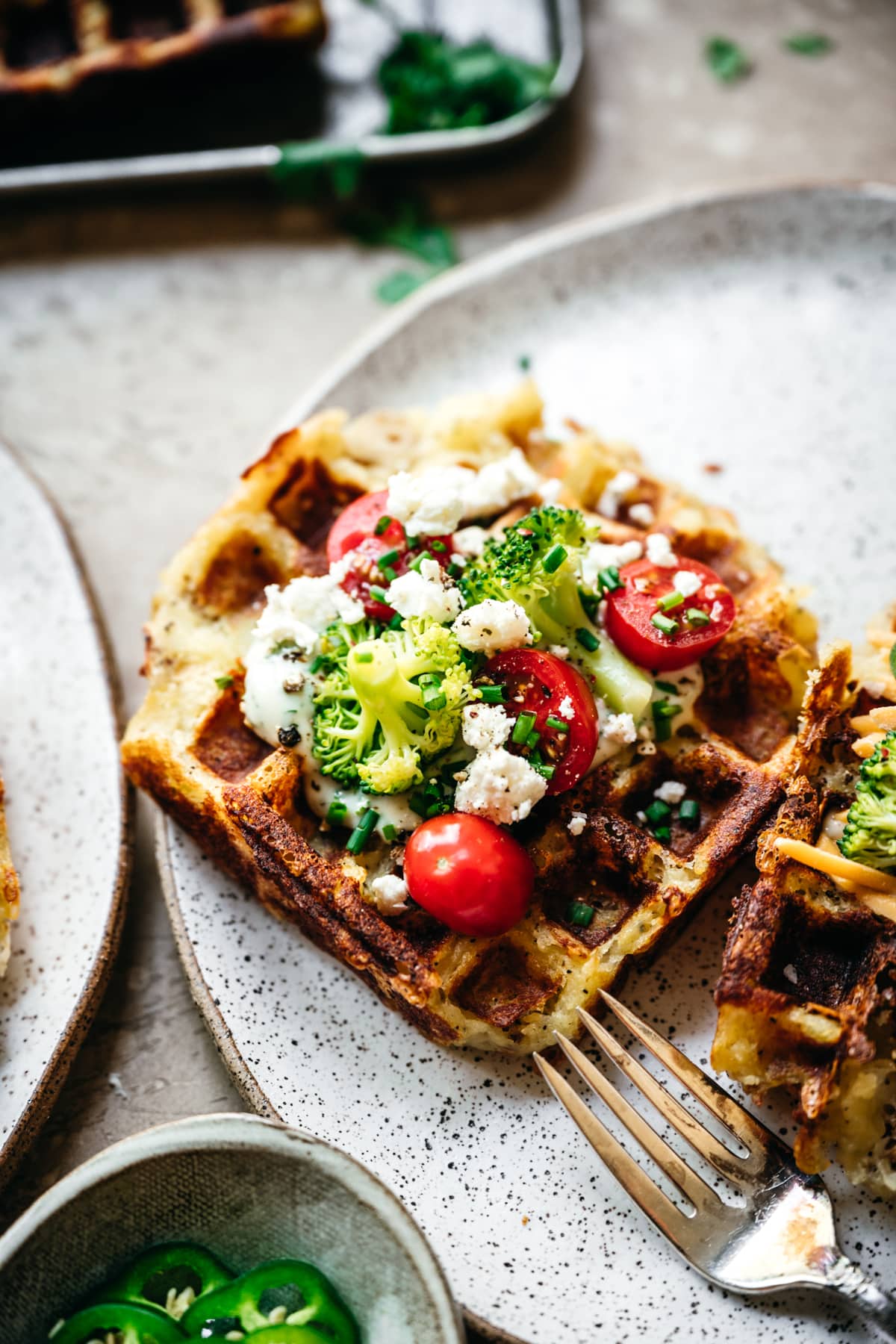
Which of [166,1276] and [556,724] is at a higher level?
[556,724]

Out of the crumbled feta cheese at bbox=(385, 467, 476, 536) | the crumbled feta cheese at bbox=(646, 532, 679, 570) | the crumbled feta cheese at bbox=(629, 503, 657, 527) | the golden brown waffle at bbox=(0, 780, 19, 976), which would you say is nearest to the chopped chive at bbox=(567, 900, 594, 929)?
the crumbled feta cheese at bbox=(646, 532, 679, 570)

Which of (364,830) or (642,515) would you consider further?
(642,515)

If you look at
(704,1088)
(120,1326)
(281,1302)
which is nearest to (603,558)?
(704,1088)

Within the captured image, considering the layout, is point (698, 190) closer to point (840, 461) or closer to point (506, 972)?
point (840, 461)

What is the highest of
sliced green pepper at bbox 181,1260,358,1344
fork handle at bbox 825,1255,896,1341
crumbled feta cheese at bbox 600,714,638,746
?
crumbled feta cheese at bbox 600,714,638,746

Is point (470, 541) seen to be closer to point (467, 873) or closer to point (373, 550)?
point (373, 550)

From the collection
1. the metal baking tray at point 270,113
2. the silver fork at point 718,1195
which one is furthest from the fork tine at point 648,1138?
the metal baking tray at point 270,113

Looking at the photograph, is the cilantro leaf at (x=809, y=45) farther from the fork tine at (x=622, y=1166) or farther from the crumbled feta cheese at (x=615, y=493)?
the fork tine at (x=622, y=1166)

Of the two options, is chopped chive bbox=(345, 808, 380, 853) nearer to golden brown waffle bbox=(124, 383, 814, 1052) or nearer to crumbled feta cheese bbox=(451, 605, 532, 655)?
golden brown waffle bbox=(124, 383, 814, 1052)
